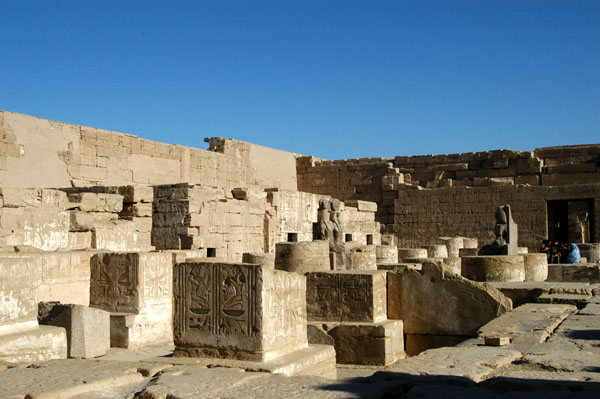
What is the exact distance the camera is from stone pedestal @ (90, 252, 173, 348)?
6.77 m

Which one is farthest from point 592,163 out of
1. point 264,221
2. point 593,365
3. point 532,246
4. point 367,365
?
point 593,365

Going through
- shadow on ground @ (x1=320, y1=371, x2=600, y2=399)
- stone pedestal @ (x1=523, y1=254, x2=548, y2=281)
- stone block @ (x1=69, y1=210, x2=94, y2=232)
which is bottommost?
shadow on ground @ (x1=320, y1=371, x2=600, y2=399)

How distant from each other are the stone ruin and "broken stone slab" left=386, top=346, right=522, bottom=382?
3cm

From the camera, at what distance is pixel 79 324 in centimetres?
560

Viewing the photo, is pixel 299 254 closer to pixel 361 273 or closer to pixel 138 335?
pixel 361 273

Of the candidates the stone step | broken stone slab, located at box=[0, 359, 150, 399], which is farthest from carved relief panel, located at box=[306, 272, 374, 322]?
broken stone slab, located at box=[0, 359, 150, 399]

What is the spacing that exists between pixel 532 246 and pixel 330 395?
18.5 metres

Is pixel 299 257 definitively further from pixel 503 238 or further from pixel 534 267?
pixel 503 238

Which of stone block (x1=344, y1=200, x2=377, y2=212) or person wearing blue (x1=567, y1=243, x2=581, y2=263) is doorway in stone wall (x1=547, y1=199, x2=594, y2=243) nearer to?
stone block (x1=344, y1=200, x2=377, y2=212)

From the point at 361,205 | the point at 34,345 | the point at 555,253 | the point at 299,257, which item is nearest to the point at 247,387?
the point at 34,345

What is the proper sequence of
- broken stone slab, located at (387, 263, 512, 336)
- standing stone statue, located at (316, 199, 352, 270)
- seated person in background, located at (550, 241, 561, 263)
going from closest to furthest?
broken stone slab, located at (387, 263, 512, 336), standing stone statue, located at (316, 199, 352, 270), seated person in background, located at (550, 241, 561, 263)

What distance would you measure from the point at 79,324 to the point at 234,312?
4.92ft

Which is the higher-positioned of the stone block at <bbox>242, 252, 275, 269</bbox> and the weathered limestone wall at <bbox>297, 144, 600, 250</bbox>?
the weathered limestone wall at <bbox>297, 144, 600, 250</bbox>

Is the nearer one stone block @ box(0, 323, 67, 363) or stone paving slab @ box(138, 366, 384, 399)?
stone paving slab @ box(138, 366, 384, 399)
